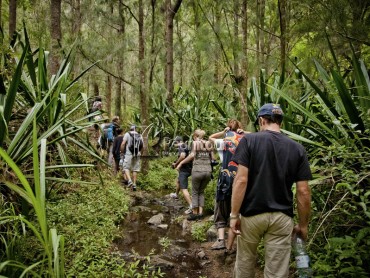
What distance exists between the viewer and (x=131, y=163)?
26.3ft

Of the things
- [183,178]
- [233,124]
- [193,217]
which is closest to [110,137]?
[183,178]

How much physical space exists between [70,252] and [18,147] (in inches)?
50.4

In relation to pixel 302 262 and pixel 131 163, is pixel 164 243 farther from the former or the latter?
pixel 131 163

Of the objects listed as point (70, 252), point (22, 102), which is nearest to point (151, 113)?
point (22, 102)

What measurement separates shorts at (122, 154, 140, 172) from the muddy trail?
1.24 meters

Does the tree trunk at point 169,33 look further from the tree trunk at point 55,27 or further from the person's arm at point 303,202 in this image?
the person's arm at point 303,202

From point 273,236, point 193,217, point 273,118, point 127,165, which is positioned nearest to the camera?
point 273,236

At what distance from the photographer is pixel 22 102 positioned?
13.7 feet

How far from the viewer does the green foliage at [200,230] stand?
5.08 meters

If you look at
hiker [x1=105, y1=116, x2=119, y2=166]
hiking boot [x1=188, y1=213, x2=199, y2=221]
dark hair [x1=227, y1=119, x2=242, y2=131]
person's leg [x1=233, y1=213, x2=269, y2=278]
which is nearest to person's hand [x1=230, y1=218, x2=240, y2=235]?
person's leg [x1=233, y1=213, x2=269, y2=278]

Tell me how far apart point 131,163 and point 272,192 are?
18.8ft

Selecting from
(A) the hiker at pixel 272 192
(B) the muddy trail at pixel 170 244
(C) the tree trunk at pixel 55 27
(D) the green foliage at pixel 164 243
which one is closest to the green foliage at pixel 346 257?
(A) the hiker at pixel 272 192

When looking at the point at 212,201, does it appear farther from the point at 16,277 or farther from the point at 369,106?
the point at 16,277

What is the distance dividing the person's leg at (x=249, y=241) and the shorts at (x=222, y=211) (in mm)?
1639
